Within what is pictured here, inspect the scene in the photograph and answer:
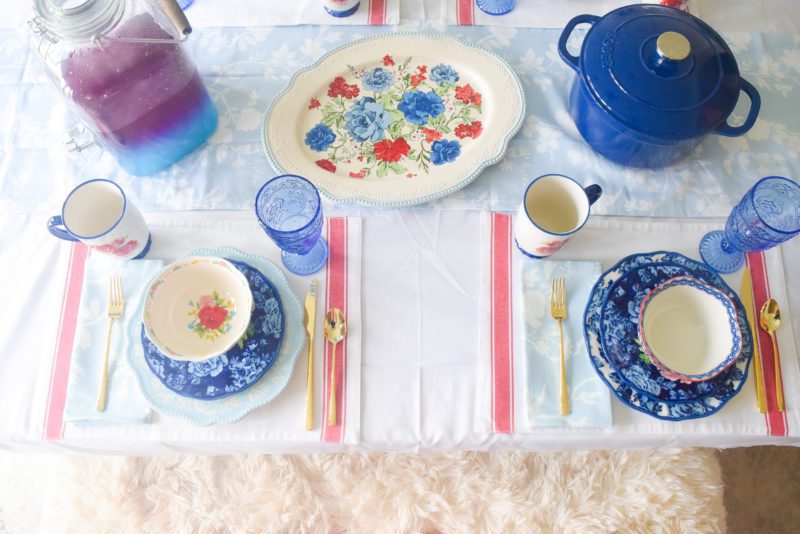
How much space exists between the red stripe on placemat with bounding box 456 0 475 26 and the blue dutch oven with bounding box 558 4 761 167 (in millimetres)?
248

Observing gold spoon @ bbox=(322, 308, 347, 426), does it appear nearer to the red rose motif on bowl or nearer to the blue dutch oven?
the red rose motif on bowl

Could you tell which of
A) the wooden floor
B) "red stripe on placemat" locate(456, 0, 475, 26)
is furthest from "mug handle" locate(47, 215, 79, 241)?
the wooden floor

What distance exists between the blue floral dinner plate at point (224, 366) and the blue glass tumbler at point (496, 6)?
64 centimetres

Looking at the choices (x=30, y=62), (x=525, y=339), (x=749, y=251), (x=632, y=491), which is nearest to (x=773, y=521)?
(x=632, y=491)

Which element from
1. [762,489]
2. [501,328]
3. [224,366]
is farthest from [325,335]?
[762,489]

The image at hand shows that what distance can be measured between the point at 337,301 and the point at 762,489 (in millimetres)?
1083

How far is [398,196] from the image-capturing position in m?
0.81

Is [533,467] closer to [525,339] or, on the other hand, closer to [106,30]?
[525,339]

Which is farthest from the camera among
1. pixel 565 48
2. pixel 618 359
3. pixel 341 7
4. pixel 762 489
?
pixel 762 489

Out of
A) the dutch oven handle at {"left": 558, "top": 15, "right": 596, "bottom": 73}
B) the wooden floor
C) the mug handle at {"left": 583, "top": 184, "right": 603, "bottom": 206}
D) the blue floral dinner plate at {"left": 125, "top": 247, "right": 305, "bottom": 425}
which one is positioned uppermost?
the dutch oven handle at {"left": 558, "top": 15, "right": 596, "bottom": 73}

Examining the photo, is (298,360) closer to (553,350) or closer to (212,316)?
(212,316)

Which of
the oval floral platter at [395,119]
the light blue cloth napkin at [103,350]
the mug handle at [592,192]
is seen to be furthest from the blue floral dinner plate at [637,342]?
the light blue cloth napkin at [103,350]

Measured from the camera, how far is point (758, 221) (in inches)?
27.5

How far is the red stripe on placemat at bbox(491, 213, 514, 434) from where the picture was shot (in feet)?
2.33
